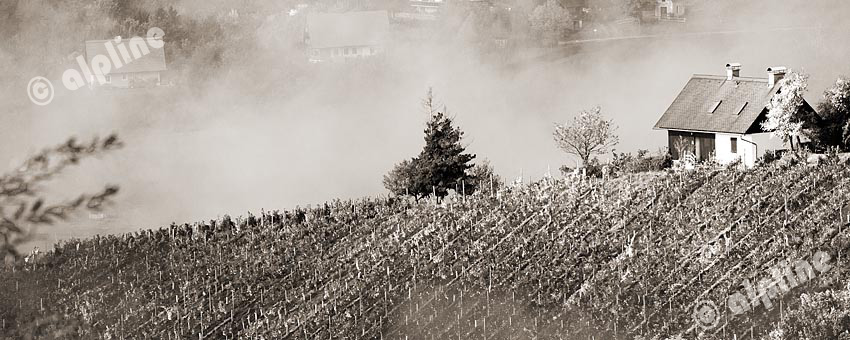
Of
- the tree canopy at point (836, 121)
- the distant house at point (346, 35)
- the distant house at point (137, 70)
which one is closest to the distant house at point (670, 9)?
the distant house at point (346, 35)

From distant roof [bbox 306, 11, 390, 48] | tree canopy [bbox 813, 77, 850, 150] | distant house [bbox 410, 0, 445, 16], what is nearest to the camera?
tree canopy [bbox 813, 77, 850, 150]

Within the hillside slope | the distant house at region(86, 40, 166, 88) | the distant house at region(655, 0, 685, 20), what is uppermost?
the distant house at region(655, 0, 685, 20)

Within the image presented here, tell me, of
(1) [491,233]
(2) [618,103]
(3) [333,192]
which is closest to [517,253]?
(1) [491,233]

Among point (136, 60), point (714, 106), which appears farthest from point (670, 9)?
point (714, 106)

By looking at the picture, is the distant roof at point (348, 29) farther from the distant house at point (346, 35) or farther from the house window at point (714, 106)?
the house window at point (714, 106)

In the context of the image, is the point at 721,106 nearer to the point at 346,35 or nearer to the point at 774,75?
the point at 774,75

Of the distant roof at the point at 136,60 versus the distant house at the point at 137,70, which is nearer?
the distant house at the point at 137,70

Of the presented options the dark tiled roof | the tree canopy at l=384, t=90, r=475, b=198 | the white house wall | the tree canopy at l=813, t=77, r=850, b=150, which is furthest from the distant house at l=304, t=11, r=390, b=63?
the tree canopy at l=813, t=77, r=850, b=150

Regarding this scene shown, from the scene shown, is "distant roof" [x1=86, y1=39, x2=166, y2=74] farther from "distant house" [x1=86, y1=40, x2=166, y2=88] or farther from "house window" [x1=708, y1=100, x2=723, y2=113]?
"house window" [x1=708, y1=100, x2=723, y2=113]
